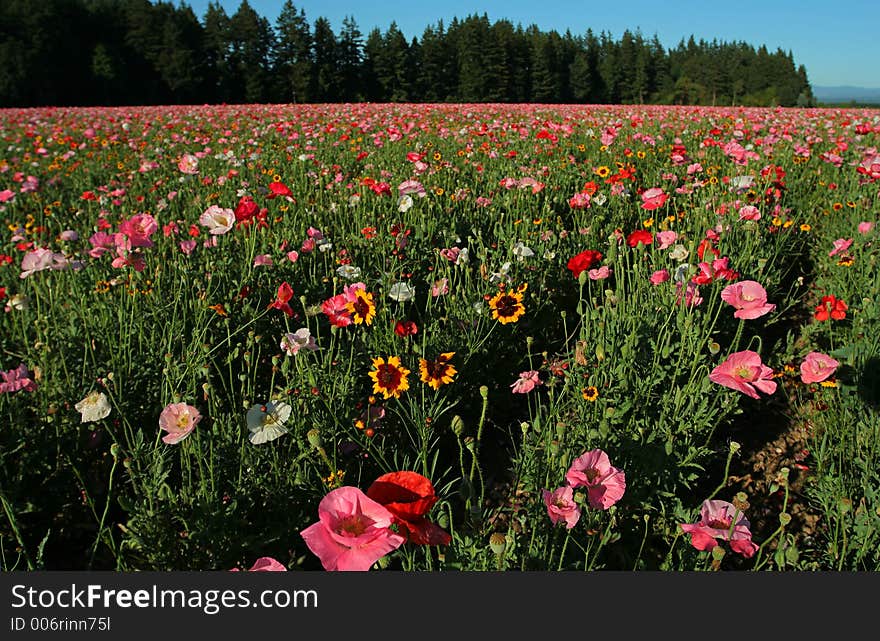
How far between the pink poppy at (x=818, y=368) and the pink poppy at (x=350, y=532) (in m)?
1.53

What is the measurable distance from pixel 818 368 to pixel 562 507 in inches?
42.4

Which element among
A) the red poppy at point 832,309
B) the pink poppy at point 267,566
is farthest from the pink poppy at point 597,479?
the red poppy at point 832,309

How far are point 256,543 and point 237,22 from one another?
44.0 metres

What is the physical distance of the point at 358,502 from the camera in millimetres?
934

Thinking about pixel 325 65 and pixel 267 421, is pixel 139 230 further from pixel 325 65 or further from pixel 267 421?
pixel 325 65

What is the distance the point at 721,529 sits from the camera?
125cm

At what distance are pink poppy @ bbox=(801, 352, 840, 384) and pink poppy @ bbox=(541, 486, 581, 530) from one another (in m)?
0.98

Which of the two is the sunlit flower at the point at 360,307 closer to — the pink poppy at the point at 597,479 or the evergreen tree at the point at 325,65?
the pink poppy at the point at 597,479

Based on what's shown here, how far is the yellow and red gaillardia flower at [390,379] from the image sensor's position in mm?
1807

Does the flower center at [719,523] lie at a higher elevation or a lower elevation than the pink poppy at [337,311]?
lower

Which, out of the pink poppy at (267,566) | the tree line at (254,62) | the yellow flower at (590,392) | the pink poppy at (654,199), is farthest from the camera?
the tree line at (254,62)

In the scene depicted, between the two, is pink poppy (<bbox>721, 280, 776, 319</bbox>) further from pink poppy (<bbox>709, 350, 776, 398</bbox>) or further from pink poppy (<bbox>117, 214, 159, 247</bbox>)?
pink poppy (<bbox>117, 214, 159, 247</bbox>)

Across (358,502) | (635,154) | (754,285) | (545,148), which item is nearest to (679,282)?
(754,285)

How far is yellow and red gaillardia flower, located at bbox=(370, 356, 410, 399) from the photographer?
181 centimetres
